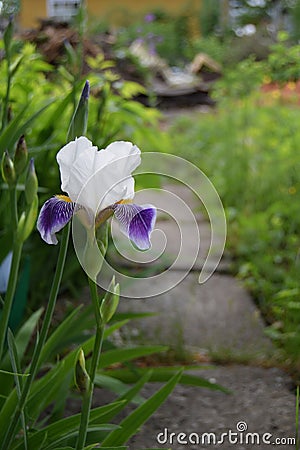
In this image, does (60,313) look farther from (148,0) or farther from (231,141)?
(148,0)

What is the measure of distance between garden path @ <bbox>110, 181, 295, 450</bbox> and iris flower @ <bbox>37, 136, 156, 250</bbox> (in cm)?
70

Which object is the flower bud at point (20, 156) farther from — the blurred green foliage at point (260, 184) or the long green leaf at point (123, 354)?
the blurred green foliage at point (260, 184)

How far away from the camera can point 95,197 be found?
749 mm

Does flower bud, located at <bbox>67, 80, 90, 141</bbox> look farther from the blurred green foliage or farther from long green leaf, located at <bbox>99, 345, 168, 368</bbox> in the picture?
the blurred green foliage

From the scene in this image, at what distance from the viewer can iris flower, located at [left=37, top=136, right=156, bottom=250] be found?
73 centimetres

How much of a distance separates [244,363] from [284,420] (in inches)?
13.2

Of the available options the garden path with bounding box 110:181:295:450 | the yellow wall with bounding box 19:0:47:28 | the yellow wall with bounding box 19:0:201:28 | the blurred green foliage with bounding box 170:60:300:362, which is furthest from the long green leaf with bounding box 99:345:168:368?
the yellow wall with bounding box 19:0:47:28

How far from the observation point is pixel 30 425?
3.58ft

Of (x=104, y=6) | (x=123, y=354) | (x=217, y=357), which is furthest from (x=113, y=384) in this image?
(x=104, y=6)

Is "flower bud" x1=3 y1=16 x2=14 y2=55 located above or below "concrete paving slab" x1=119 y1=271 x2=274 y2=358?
above

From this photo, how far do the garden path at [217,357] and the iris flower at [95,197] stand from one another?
702 mm

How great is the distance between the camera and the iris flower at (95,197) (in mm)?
731

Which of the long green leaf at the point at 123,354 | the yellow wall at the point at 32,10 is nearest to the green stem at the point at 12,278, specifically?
the long green leaf at the point at 123,354

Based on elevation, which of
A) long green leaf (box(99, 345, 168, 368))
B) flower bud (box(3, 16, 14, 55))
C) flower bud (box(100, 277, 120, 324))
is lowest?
long green leaf (box(99, 345, 168, 368))
